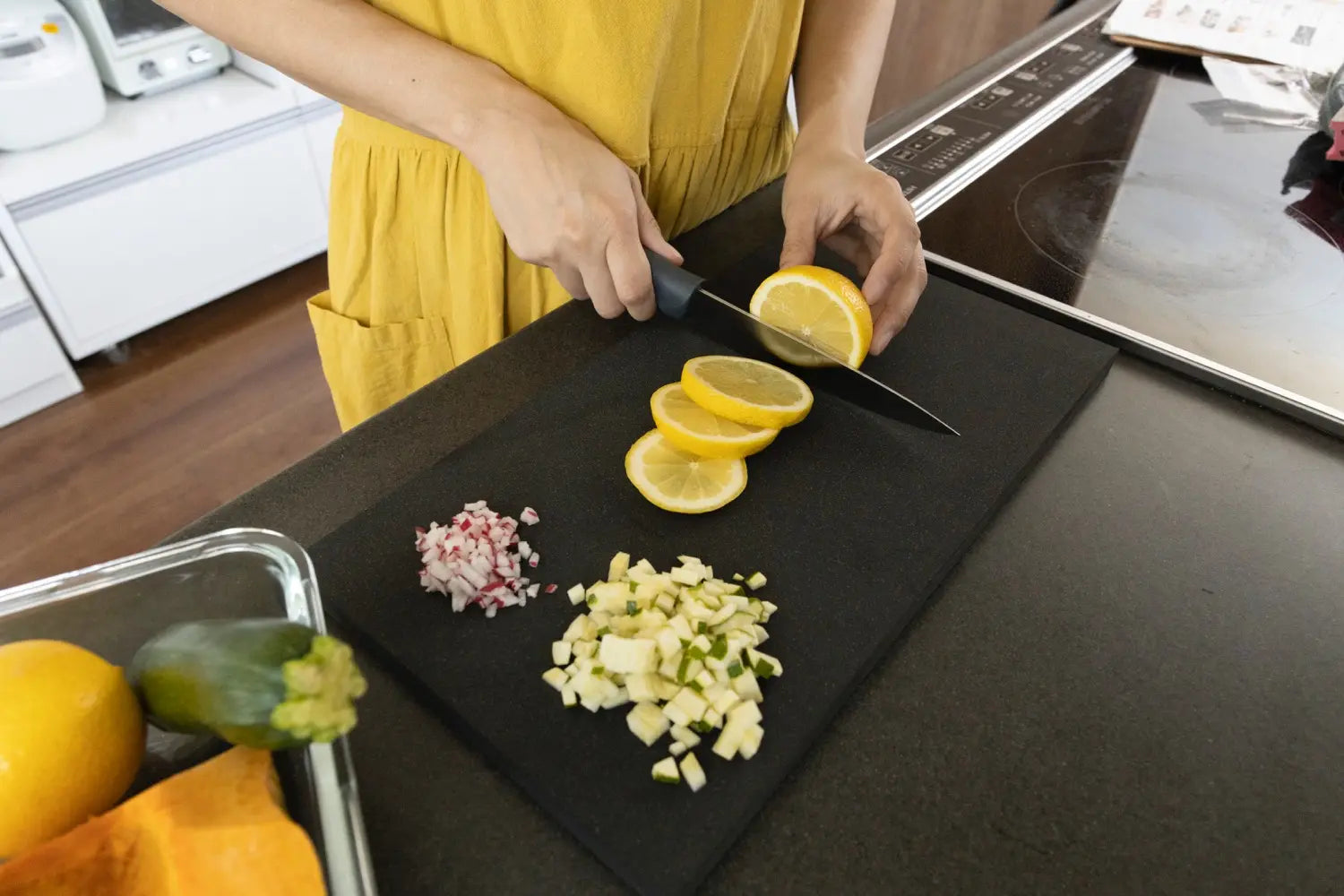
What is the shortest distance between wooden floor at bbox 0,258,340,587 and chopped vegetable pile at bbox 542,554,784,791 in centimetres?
169

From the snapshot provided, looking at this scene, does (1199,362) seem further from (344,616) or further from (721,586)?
(344,616)

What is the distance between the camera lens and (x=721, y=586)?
0.69 metres

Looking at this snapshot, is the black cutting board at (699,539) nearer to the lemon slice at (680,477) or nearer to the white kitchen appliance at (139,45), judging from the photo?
the lemon slice at (680,477)

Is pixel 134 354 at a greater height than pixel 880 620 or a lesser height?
lesser

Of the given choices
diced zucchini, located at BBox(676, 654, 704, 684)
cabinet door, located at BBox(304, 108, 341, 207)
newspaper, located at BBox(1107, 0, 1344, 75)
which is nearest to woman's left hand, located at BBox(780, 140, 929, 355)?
diced zucchini, located at BBox(676, 654, 704, 684)

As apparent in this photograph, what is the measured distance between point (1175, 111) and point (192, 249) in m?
2.41

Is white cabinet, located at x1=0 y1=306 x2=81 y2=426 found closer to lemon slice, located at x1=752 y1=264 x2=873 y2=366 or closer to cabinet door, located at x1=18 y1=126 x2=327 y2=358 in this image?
cabinet door, located at x1=18 y1=126 x2=327 y2=358

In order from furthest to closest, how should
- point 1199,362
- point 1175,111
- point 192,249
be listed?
point 192,249 → point 1175,111 → point 1199,362

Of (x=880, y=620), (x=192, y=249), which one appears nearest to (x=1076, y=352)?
(x=880, y=620)

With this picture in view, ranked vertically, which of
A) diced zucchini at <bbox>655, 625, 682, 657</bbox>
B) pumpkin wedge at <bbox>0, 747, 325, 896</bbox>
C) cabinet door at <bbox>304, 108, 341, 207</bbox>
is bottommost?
cabinet door at <bbox>304, 108, 341, 207</bbox>

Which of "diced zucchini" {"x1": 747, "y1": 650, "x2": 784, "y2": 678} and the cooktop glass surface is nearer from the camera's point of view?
"diced zucchini" {"x1": 747, "y1": 650, "x2": 784, "y2": 678}

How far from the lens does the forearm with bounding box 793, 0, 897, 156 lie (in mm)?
1080

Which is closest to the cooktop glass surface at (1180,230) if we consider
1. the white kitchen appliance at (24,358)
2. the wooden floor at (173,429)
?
the wooden floor at (173,429)

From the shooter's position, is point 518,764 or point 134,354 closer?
point 518,764
